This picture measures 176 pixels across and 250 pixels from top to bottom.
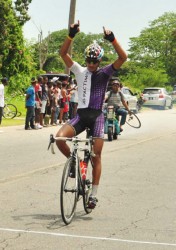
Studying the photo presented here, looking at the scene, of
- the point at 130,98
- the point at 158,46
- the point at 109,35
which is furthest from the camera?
the point at 158,46

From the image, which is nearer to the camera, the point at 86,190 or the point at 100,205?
the point at 86,190

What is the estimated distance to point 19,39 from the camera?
4775cm

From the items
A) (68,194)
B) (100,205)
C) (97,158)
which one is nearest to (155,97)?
(100,205)

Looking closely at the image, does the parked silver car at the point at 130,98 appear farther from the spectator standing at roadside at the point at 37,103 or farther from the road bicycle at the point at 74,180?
the road bicycle at the point at 74,180

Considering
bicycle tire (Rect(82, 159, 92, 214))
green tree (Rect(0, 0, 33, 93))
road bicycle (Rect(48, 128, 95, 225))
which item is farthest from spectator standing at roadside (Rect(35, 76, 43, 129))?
green tree (Rect(0, 0, 33, 93))

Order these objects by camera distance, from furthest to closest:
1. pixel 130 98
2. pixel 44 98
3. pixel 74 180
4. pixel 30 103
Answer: pixel 130 98 → pixel 44 98 → pixel 30 103 → pixel 74 180

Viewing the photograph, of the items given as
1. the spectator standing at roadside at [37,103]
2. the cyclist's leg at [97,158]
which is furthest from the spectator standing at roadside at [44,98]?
the cyclist's leg at [97,158]

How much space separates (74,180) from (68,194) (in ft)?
0.63

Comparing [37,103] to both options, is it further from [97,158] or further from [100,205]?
[97,158]

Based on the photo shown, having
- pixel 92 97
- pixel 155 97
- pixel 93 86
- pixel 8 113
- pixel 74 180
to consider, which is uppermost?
pixel 93 86

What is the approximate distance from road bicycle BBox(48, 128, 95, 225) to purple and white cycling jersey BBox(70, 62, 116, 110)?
0.40m

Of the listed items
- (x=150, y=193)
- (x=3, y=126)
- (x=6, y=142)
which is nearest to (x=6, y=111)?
(x=3, y=126)

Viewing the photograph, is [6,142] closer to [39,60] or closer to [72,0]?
[72,0]

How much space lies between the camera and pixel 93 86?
27.6 ft
